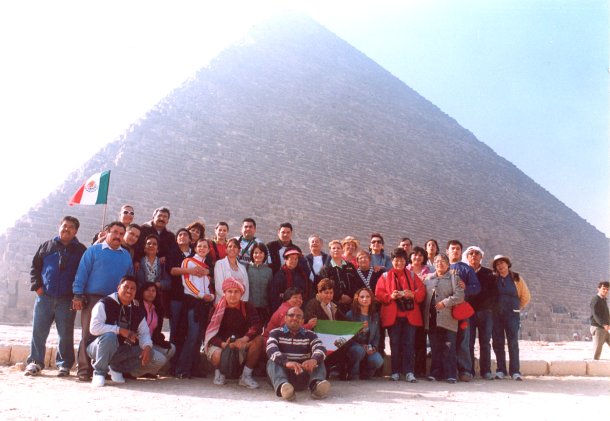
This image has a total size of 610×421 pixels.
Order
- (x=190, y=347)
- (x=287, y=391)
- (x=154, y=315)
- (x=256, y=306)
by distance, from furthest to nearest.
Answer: (x=256, y=306), (x=190, y=347), (x=154, y=315), (x=287, y=391)

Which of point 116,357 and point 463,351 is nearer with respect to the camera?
point 116,357

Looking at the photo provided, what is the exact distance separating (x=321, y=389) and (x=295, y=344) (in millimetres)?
445

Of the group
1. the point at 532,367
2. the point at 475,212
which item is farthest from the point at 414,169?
the point at 532,367

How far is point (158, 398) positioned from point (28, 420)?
2.84ft

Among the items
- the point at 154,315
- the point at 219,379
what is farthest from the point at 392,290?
the point at 154,315

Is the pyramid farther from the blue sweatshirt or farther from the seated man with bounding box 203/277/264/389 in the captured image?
the seated man with bounding box 203/277/264/389

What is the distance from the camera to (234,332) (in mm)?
4227

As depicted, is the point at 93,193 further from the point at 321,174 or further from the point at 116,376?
the point at 321,174

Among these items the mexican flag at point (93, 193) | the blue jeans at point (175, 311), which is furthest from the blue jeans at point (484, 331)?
the mexican flag at point (93, 193)

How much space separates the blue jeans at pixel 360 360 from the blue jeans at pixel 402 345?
16 cm

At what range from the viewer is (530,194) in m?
29.1

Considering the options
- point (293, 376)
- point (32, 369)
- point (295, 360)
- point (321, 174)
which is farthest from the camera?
point (321, 174)

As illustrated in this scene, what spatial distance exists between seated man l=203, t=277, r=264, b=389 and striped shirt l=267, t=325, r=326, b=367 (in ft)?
0.80

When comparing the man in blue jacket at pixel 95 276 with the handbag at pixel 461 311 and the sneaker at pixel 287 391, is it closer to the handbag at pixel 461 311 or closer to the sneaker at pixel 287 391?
Answer: the sneaker at pixel 287 391
